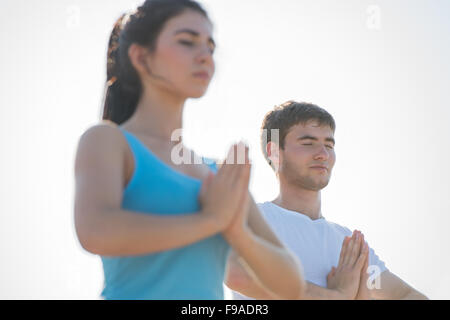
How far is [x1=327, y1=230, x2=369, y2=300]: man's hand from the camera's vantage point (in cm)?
423

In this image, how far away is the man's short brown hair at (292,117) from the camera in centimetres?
571

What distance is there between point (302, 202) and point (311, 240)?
575 millimetres

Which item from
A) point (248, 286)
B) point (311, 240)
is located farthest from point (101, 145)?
point (311, 240)

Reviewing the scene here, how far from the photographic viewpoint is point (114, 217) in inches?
84.8

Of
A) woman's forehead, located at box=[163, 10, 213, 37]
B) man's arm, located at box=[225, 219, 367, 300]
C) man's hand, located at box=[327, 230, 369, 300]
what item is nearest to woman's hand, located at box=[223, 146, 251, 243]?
woman's forehead, located at box=[163, 10, 213, 37]

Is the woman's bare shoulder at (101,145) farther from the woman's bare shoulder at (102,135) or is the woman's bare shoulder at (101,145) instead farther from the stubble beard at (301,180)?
the stubble beard at (301,180)

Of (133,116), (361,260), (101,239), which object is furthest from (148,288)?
(361,260)

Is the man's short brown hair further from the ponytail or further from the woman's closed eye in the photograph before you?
the woman's closed eye

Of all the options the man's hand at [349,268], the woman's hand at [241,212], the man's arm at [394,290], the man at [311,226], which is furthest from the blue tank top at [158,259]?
the man's arm at [394,290]

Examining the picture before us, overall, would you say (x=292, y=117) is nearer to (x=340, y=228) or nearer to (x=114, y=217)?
(x=340, y=228)

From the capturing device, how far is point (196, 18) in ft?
8.96

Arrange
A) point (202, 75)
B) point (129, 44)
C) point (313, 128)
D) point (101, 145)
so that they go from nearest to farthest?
point (101, 145)
point (202, 75)
point (129, 44)
point (313, 128)

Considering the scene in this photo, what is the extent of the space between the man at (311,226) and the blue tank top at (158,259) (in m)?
1.58
